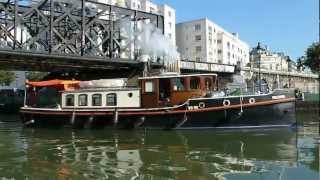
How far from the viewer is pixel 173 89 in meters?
28.0

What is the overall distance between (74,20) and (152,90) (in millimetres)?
24817

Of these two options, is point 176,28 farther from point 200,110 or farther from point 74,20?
point 200,110

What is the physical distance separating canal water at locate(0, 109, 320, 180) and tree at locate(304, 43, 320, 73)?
26.5 metres

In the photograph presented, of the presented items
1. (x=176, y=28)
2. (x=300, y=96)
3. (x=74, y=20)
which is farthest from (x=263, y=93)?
(x=176, y=28)

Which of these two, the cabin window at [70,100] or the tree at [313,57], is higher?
the tree at [313,57]

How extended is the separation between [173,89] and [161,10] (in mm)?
93170

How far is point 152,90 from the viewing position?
28.3m

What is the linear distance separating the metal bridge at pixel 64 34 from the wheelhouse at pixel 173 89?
16.7 meters

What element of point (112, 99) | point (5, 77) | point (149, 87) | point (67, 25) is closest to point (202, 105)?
point (149, 87)

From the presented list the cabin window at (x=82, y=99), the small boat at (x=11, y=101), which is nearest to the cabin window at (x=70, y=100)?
the cabin window at (x=82, y=99)

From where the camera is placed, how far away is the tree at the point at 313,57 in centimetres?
5141

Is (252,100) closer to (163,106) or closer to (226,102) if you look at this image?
(226,102)

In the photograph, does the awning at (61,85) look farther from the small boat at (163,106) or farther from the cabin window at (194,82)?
the cabin window at (194,82)

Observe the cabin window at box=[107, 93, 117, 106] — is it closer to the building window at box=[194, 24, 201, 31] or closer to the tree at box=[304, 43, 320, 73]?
the tree at box=[304, 43, 320, 73]
